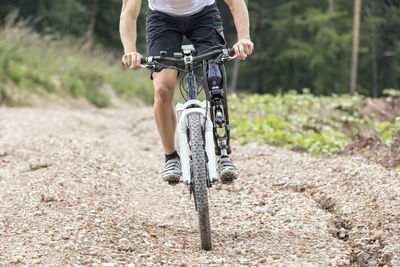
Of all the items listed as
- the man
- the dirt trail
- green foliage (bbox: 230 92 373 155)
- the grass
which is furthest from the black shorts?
the grass

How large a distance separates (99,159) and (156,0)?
2.24 metres

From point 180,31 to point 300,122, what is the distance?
4394 millimetres

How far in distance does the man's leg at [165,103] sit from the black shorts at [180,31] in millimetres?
227

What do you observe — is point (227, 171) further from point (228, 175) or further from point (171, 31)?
point (171, 31)

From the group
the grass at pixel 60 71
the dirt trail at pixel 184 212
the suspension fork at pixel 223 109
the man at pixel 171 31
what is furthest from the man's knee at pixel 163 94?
the grass at pixel 60 71

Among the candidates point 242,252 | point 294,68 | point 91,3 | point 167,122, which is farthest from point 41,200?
point 294,68

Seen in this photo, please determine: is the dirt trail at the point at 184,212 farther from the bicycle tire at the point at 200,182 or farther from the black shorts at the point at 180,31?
the black shorts at the point at 180,31

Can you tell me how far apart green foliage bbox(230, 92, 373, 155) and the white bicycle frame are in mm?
3035

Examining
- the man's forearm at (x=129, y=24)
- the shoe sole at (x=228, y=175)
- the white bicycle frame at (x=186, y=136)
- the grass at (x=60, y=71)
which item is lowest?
the grass at (x=60, y=71)

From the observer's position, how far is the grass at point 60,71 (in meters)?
11.2

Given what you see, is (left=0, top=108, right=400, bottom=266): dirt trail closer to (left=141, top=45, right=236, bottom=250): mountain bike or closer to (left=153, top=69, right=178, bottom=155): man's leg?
(left=141, top=45, right=236, bottom=250): mountain bike

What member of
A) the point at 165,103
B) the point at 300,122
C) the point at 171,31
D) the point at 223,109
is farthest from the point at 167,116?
the point at 300,122

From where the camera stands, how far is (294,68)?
114 ft

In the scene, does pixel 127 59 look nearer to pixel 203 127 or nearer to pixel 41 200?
pixel 203 127
